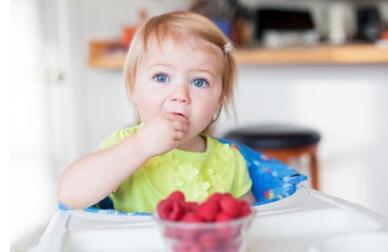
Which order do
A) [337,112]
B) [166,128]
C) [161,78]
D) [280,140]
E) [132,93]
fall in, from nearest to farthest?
[166,128]
[161,78]
[132,93]
[280,140]
[337,112]

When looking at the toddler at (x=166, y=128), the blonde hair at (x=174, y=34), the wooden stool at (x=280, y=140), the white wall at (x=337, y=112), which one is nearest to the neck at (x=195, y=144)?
the toddler at (x=166, y=128)

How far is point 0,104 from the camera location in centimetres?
71

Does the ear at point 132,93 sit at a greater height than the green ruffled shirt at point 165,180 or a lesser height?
greater

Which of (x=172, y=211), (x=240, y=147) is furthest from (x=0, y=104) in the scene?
(x=240, y=147)

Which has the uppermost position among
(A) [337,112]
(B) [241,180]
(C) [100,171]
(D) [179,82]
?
(D) [179,82]

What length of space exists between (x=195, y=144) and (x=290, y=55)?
4.07ft

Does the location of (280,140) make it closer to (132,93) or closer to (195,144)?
(195,144)

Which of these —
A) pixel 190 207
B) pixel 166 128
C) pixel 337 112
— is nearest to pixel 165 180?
pixel 166 128

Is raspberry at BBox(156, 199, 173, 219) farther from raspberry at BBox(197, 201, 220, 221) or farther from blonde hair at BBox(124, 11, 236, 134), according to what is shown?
blonde hair at BBox(124, 11, 236, 134)

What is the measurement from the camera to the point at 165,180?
3.38 ft

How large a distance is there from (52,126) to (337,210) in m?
1.53

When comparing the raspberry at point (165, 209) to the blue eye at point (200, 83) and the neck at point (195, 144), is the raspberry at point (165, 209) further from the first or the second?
the neck at point (195, 144)

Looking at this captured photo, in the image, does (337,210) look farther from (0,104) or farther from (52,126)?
(52,126)

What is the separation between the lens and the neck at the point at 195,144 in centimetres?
110
